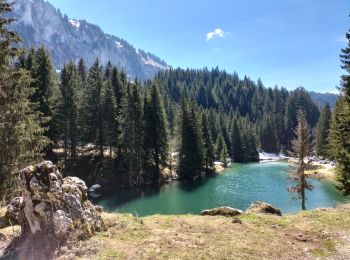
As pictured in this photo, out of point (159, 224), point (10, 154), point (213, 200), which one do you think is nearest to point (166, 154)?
point (213, 200)

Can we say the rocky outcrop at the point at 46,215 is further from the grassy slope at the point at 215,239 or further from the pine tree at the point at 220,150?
the pine tree at the point at 220,150

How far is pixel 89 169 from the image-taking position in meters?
55.8

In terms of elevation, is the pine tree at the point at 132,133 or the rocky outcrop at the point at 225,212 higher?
the pine tree at the point at 132,133

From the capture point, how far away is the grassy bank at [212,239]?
34.2 feet

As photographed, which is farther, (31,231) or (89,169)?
(89,169)

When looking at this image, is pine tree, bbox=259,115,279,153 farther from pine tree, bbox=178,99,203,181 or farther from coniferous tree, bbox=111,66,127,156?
coniferous tree, bbox=111,66,127,156

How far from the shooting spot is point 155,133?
212 feet

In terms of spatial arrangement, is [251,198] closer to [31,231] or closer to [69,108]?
[69,108]

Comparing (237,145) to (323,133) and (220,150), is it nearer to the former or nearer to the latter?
(220,150)

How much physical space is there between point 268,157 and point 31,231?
125025 mm

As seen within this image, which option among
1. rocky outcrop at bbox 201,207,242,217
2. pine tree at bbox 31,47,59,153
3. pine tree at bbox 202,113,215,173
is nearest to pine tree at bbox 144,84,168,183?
pine tree at bbox 202,113,215,173

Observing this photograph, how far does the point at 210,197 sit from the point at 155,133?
19.1 metres

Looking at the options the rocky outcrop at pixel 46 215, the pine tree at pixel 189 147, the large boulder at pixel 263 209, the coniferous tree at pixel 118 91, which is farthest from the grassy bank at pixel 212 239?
the pine tree at pixel 189 147

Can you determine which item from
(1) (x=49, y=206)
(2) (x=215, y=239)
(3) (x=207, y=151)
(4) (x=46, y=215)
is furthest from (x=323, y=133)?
(4) (x=46, y=215)
